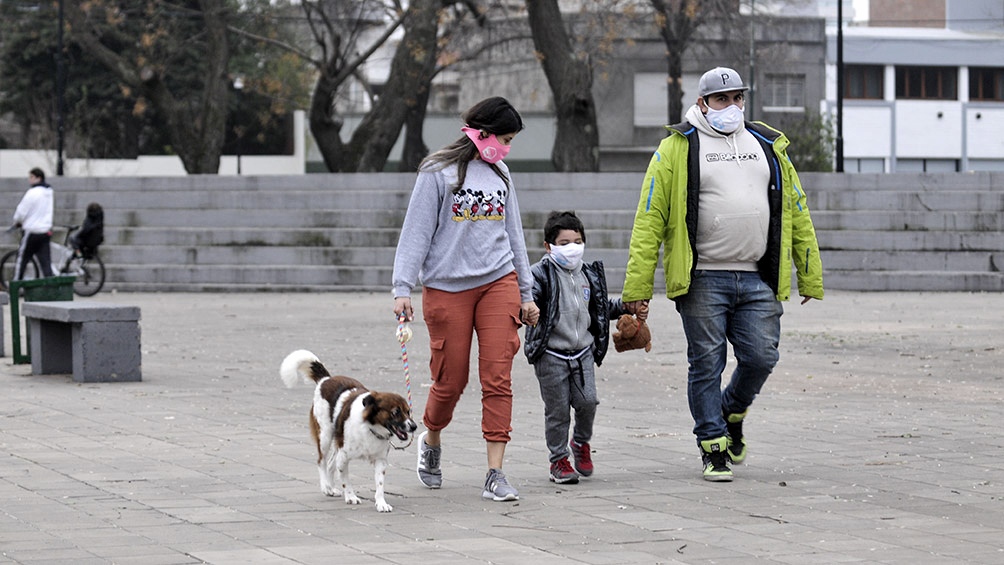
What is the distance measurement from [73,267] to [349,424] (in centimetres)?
1812

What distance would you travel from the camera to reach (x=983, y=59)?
66125 mm

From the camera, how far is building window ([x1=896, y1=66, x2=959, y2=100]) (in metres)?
65.8

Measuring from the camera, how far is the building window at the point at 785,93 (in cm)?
6062

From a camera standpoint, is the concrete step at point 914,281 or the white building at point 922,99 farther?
the white building at point 922,99

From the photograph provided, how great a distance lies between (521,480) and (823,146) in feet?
160

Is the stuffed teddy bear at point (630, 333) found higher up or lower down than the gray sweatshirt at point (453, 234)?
lower down

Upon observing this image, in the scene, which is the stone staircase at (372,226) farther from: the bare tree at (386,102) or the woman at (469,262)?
the woman at (469,262)

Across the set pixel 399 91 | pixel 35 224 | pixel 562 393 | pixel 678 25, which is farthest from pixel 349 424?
pixel 678 25

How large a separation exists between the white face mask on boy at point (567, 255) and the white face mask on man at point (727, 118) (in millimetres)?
825

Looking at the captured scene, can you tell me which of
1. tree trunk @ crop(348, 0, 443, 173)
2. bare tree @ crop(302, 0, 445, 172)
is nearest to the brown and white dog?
bare tree @ crop(302, 0, 445, 172)

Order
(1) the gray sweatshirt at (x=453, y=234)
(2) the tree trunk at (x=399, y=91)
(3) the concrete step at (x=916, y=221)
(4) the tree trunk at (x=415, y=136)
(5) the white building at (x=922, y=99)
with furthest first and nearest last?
(5) the white building at (x=922, y=99), (4) the tree trunk at (x=415, y=136), (2) the tree trunk at (x=399, y=91), (3) the concrete step at (x=916, y=221), (1) the gray sweatshirt at (x=453, y=234)

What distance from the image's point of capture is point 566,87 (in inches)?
1056

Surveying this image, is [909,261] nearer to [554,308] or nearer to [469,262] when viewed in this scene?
[554,308]

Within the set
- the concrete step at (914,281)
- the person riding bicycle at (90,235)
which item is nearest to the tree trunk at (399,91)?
the person riding bicycle at (90,235)
